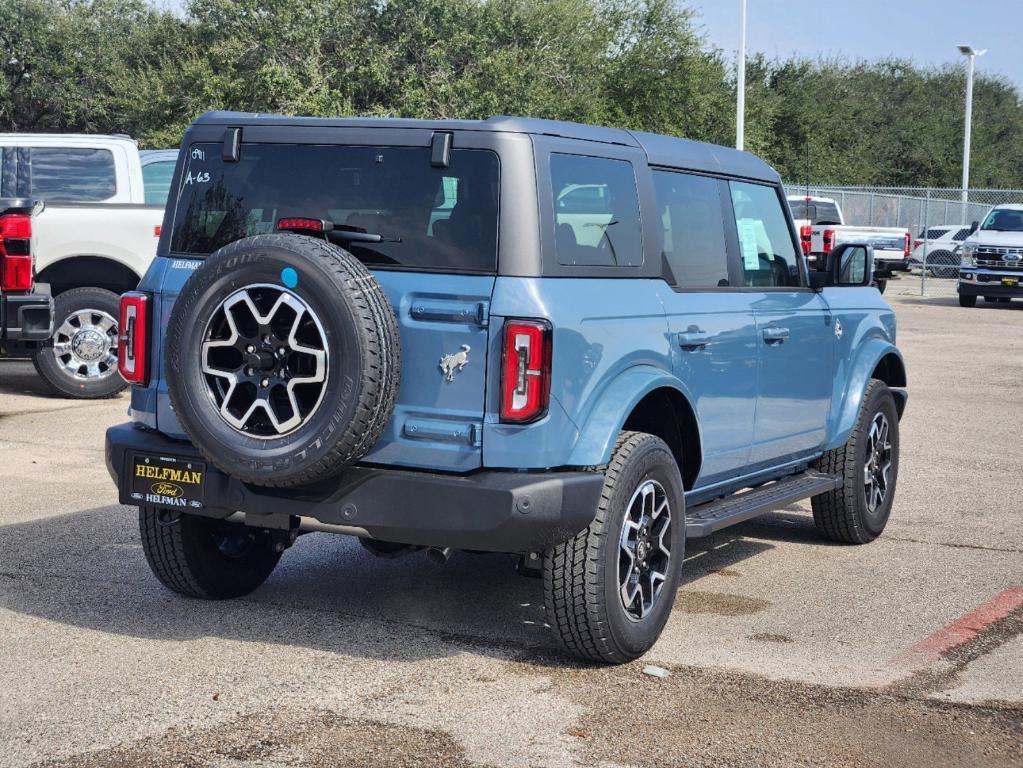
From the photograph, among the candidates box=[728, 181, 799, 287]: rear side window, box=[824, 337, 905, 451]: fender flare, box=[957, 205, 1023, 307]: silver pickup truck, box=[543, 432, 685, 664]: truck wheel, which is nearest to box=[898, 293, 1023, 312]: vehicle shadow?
box=[957, 205, 1023, 307]: silver pickup truck

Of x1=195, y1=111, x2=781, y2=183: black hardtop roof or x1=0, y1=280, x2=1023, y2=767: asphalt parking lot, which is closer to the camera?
x1=0, y1=280, x2=1023, y2=767: asphalt parking lot

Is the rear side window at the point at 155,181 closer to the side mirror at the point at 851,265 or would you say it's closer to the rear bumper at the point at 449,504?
the side mirror at the point at 851,265

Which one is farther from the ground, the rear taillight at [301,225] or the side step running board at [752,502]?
the rear taillight at [301,225]

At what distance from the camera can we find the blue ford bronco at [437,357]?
4.75m

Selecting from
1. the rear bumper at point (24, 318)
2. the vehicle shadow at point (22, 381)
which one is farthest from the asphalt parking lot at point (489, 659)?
the vehicle shadow at point (22, 381)

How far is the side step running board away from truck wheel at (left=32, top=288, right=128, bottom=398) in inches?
277

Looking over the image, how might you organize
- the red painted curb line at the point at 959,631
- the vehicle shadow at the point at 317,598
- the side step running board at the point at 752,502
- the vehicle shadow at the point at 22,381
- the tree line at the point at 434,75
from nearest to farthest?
the red painted curb line at the point at 959,631
the vehicle shadow at the point at 317,598
the side step running board at the point at 752,502
the vehicle shadow at the point at 22,381
the tree line at the point at 434,75

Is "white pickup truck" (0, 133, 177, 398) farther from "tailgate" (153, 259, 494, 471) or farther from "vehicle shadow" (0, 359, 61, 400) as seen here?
"tailgate" (153, 259, 494, 471)

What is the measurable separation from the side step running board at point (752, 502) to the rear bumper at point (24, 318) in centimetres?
575

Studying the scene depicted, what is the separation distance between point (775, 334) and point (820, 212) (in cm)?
2731

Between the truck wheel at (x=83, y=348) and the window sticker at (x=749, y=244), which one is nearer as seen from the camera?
the window sticker at (x=749, y=244)

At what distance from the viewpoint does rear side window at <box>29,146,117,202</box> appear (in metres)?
12.7

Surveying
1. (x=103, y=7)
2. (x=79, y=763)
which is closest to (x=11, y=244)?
(x=79, y=763)

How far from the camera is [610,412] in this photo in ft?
16.4
